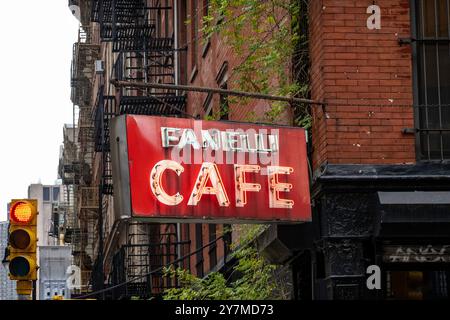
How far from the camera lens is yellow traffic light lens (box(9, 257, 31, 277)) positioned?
1311 centimetres

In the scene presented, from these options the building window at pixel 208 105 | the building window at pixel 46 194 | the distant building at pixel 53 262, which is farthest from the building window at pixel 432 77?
the building window at pixel 46 194

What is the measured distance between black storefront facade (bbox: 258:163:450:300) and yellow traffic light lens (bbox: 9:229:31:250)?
3.53 m

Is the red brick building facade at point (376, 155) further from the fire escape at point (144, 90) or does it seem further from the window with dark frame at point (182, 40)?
the window with dark frame at point (182, 40)

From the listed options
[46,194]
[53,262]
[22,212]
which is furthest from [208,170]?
[46,194]

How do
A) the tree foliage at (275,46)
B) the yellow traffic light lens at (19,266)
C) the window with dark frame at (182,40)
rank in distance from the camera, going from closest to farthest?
the yellow traffic light lens at (19,266) → the tree foliage at (275,46) → the window with dark frame at (182,40)

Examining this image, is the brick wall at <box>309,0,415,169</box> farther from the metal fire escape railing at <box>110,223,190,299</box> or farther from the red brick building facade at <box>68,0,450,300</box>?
the metal fire escape railing at <box>110,223,190,299</box>

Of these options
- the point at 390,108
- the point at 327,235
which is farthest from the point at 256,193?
the point at 390,108

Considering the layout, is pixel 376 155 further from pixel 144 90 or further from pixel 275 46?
pixel 144 90

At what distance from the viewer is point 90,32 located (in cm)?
6388

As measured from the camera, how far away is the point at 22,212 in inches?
530

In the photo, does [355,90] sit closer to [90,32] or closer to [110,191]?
[110,191]

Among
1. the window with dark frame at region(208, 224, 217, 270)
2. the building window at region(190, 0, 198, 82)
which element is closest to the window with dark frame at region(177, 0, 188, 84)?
the building window at region(190, 0, 198, 82)

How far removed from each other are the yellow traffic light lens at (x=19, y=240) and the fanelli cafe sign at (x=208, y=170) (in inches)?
43.7

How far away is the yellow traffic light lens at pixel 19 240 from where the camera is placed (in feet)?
43.4
